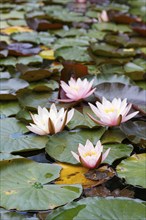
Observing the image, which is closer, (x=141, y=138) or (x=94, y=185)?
(x=94, y=185)

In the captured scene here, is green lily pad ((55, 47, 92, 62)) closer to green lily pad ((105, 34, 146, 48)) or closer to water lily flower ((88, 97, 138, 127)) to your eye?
green lily pad ((105, 34, 146, 48))

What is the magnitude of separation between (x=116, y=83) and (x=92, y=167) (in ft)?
1.89

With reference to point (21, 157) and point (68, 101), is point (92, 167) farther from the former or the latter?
point (68, 101)

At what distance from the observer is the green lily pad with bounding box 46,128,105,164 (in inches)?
59.2

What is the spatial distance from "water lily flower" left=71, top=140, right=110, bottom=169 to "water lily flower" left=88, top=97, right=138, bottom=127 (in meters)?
0.19

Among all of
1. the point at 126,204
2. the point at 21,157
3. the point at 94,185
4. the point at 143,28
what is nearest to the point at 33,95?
the point at 21,157

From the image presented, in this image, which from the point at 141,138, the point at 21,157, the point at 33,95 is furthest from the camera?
the point at 33,95

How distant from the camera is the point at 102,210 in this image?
1.17 m

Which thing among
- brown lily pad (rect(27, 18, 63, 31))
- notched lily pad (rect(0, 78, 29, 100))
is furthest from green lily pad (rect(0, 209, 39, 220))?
brown lily pad (rect(27, 18, 63, 31))

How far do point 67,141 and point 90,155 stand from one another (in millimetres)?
185

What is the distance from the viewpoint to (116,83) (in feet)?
6.20

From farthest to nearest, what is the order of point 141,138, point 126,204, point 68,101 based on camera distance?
point 68,101
point 141,138
point 126,204

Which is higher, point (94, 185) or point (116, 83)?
point (116, 83)

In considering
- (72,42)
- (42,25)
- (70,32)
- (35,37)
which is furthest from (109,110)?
(42,25)
